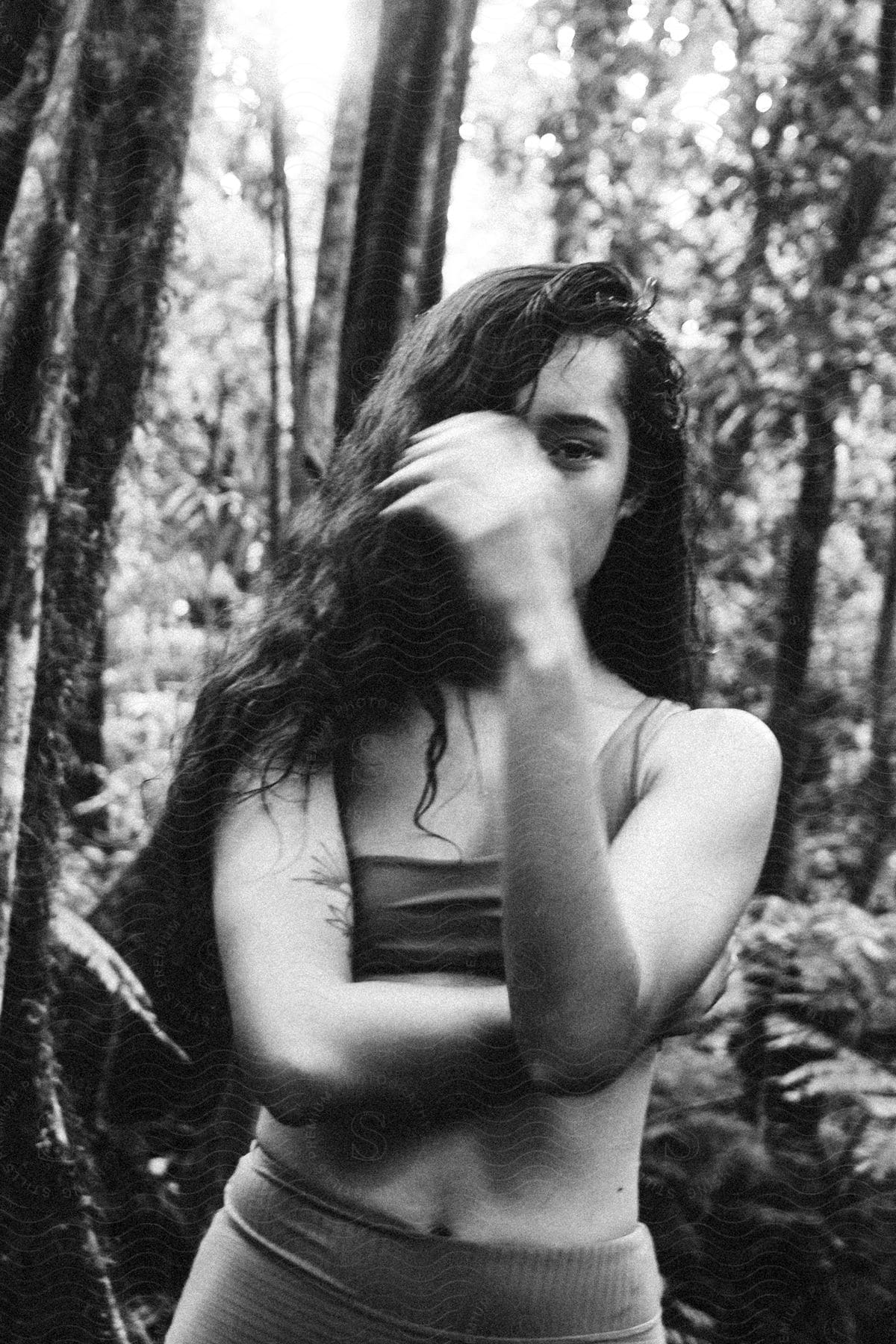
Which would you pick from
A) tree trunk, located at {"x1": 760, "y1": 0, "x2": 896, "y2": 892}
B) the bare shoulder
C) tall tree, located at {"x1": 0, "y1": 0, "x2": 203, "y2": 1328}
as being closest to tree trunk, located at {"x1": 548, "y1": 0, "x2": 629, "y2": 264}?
tree trunk, located at {"x1": 760, "y1": 0, "x2": 896, "y2": 892}

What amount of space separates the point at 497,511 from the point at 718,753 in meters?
0.17

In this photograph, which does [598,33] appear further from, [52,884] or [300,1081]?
[300,1081]

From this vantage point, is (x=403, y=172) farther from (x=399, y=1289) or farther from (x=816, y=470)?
(x=399, y=1289)

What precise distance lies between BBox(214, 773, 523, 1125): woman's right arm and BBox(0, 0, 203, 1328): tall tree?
0.64m

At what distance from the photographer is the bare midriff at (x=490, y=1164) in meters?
0.57

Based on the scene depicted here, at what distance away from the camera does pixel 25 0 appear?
130 cm

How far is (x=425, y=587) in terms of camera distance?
0.78m

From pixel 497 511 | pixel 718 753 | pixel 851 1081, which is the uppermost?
pixel 497 511

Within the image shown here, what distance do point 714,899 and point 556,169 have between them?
176cm

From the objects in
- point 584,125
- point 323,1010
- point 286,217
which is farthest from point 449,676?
point 584,125

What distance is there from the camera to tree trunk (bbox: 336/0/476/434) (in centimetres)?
142

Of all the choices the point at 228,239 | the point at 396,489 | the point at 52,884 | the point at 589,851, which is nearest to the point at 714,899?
the point at 589,851

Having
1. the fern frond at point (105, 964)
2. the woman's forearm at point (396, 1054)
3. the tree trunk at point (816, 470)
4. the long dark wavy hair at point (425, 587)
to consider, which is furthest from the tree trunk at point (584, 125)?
the woman's forearm at point (396, 1054)

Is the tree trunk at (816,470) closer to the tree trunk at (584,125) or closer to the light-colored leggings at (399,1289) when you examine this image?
the tree trunk at (584,125)
